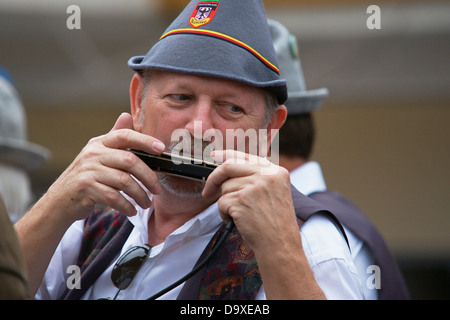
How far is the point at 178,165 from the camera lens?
220 centimetres

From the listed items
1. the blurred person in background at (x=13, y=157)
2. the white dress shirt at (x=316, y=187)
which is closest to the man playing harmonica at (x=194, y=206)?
the white dress shirt at (x=316, y=187)

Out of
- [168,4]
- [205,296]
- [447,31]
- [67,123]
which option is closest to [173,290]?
[205,296]

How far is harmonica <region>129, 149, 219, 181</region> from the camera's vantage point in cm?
219

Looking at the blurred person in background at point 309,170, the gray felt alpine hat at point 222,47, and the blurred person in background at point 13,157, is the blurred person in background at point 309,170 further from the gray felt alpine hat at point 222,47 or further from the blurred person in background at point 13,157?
the blurred person in background at point 13,157

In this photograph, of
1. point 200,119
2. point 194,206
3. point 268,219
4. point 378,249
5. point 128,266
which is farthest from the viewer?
point 378,249

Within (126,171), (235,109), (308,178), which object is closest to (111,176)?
(126,171)

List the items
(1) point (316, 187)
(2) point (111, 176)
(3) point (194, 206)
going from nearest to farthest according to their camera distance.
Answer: (2) point (111, 176), (3) point (194, 206), (1) point (316, 187)

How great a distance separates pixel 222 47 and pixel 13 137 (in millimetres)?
2538

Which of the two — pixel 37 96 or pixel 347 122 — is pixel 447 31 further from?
pixel 37 96

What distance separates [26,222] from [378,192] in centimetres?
822

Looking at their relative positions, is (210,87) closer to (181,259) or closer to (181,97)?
(181,97)

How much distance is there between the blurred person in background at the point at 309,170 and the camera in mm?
3463

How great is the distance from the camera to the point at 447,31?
26.6ft

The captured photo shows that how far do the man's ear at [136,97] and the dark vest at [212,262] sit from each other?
1.35 feet
